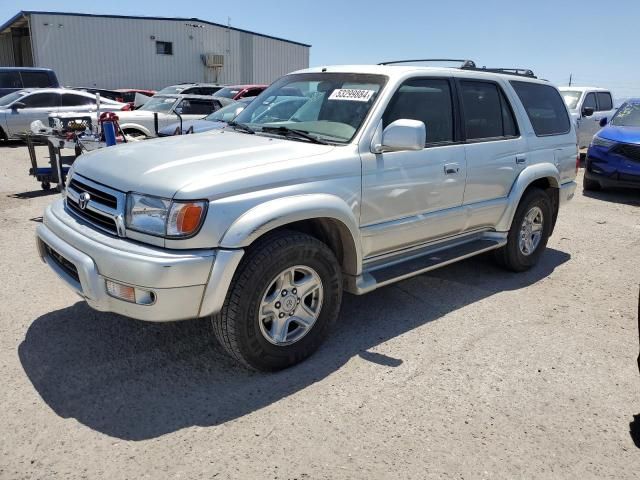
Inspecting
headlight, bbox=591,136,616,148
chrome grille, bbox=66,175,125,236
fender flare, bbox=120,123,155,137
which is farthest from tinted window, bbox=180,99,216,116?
chrome grille, bbox=66,175,125,236

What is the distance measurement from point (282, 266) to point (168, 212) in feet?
2.38

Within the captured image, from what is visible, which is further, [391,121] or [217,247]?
[391,121]

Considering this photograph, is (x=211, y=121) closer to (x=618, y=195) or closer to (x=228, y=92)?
(x=228, y=92)

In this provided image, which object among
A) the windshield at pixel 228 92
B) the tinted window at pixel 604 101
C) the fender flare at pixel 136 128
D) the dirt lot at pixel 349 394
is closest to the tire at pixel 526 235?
the dirt lot at pixel 349 394

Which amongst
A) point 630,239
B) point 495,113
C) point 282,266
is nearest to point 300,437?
point 282,266

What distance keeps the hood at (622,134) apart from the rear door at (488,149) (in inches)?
217

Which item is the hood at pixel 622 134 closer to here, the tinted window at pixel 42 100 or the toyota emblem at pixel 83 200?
the toyota emblem at pixel 83 200

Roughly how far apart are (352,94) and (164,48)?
3112 cm

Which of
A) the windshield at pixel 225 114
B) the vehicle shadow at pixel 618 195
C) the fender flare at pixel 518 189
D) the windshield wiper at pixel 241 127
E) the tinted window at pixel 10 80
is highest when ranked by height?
the tinted window at pixel 10 80

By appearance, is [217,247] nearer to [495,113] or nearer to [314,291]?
[314,291]

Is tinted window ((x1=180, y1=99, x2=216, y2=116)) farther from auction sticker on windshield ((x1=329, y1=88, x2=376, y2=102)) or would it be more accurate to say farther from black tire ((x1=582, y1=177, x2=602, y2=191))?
auction sticker on windshield ((x1=329, y1=88, x2=376, y2=102))

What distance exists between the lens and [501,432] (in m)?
2.84

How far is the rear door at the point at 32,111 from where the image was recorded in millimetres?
13977

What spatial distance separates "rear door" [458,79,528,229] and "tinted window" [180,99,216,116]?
9268 millimetres
